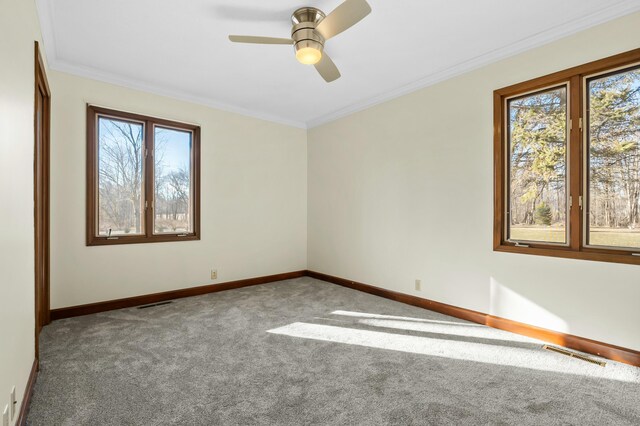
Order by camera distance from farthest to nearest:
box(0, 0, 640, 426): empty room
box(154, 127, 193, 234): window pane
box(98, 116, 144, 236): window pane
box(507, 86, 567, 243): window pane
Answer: box(154, 127, 193, 234): window pane < box(98, 116, 144, 236): window pane < box(507, 86, 567, 243): window pane < box(0, 0, 640, 426): empty room

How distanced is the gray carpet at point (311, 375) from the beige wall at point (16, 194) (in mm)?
432

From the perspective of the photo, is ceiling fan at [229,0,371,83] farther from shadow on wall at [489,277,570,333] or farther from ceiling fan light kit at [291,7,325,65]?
shadow on wall at [489,277,570,333]

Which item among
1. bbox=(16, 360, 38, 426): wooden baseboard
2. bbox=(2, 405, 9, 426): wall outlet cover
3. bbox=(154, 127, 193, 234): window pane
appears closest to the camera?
bbox=(2, 405, 9, 426): wall outlet cover

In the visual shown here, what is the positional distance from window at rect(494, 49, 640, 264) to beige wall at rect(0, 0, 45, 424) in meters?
3.60

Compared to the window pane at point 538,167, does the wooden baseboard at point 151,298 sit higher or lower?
lower

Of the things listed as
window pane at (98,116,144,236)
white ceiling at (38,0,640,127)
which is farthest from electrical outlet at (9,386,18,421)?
white ceiling at (38,0,640,127)

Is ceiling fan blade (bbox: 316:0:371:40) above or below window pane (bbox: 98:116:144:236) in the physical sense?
above

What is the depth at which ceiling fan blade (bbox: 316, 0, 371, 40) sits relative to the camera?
2.02 m

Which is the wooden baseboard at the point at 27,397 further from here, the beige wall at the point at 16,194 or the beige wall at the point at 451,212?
the beige wall at the point at 451,212

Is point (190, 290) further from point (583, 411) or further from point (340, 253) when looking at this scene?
point (583, 411)

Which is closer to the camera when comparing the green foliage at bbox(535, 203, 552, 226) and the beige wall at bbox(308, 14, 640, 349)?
the beige wall at bbox(308, 14, 640, 349)

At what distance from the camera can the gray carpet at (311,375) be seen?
1.79 m

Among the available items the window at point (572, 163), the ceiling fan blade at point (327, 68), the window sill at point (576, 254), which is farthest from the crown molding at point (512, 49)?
the window sill at point (576, 254)

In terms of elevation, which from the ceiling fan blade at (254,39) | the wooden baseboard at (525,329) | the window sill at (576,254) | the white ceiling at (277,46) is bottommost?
the wooden baseboard at (525,329)
